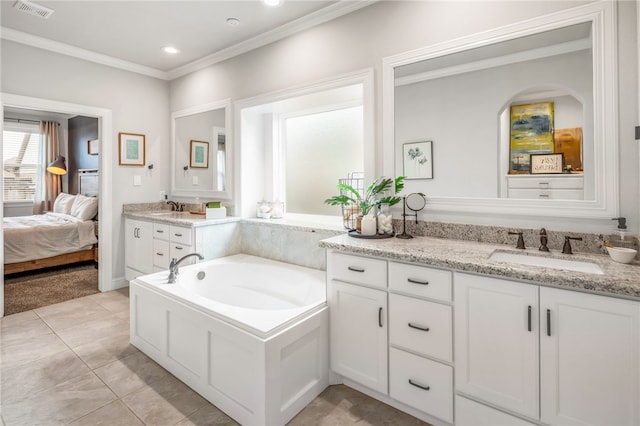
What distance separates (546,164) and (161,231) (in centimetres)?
338

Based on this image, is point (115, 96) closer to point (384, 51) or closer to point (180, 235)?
point (180, 235)

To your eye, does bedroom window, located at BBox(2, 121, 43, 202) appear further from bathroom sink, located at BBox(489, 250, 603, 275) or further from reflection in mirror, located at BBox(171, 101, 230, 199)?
bathroom sink, located at BBox(489, 250, 603, 275)

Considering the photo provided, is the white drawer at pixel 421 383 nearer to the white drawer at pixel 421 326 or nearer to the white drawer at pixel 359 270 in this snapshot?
the white drawer at pixel 421 326

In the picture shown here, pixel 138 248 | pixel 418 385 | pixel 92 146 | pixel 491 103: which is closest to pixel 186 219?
pixel 138 248

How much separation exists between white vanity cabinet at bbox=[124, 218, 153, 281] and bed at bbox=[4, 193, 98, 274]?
146 centimetres

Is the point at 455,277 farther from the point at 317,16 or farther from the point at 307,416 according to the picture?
the point at 317,16

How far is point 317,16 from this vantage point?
107 inches

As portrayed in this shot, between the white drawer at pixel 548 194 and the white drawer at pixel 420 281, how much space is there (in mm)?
739

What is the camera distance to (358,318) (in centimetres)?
193

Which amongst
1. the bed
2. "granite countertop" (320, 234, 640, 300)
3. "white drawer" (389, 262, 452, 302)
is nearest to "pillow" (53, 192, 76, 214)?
the bed

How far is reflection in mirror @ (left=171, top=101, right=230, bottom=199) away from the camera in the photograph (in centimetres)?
367

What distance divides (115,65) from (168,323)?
3.20m

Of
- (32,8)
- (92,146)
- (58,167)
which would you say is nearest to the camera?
(32,8)

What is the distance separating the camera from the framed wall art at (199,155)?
387cm
